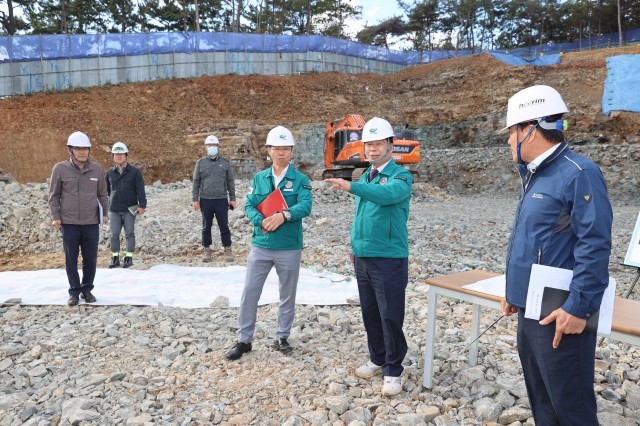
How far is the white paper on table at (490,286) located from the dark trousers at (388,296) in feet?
1.49

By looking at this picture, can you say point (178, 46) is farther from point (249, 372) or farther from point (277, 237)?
point (249, 372)

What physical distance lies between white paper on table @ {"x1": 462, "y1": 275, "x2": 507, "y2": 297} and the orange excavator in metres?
14.1

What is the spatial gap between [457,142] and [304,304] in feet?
77.8

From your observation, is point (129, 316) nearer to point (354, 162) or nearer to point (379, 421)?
point (379, 421)

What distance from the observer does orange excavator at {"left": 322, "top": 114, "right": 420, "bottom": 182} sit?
1777 cm

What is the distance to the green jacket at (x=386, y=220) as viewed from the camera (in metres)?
3.12

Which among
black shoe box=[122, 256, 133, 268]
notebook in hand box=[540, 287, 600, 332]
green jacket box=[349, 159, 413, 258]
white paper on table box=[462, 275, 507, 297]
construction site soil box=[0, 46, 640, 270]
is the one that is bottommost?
black shoe box=[122, 256, 133, 268]

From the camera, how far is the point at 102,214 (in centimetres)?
→ 554

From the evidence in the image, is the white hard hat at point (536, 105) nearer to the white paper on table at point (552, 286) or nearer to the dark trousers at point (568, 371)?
the white paper on table at point (552, 286)

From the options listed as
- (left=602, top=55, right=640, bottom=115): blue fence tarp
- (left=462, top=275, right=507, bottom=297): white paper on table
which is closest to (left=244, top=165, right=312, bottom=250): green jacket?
(left=462, top=275, right=507, bottom=297): white paper on table

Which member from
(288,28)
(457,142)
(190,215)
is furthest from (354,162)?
(288,28)

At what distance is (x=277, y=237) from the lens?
3812 mm

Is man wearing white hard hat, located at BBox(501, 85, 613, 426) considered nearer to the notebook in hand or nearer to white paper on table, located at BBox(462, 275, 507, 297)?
the notebook in hand

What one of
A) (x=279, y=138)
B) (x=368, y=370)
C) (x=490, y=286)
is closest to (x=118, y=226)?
(x=279, y=138)
